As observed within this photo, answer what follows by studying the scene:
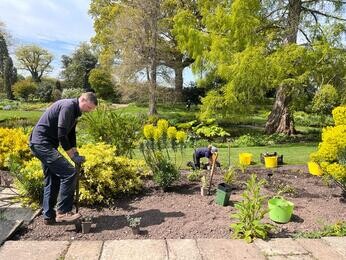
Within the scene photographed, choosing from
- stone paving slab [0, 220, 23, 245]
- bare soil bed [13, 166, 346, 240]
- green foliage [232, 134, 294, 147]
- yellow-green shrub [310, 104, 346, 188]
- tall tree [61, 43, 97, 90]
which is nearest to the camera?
stone paving slab [0, 220, 23, 245]

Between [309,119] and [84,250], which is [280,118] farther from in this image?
[84,250]

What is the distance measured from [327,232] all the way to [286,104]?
11.1 m

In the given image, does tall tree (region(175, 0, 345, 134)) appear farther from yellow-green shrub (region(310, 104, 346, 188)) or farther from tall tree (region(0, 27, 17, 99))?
tall tree (region(0, 27, 17, 99))

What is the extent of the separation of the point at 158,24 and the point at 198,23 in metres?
4.74

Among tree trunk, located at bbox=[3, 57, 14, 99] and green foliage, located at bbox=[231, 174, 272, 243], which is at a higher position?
tree trunk, located at bbox=[3, 57, 14, 99]

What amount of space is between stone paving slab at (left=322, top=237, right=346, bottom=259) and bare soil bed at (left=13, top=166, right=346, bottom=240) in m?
0.34

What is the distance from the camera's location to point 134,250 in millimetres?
3701

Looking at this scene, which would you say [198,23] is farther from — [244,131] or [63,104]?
[63,104]

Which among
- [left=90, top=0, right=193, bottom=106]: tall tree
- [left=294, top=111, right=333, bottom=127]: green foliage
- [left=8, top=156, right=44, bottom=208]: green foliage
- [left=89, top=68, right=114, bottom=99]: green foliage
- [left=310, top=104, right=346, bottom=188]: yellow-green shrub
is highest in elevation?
[left=90, top=0, right=193, bottom=106]: tall tree

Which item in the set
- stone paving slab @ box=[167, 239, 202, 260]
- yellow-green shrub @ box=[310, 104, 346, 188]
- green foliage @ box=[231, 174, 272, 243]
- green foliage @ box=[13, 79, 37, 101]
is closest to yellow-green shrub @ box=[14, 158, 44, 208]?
stone paving slab @ box=[167, 239, 202, 260]

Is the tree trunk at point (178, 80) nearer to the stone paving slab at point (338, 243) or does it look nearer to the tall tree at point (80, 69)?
the tall tree at point (80, 69)

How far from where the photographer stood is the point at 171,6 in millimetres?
22141

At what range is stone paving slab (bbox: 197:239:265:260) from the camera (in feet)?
11.9

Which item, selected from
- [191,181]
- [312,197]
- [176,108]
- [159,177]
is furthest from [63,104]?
[176,108]
